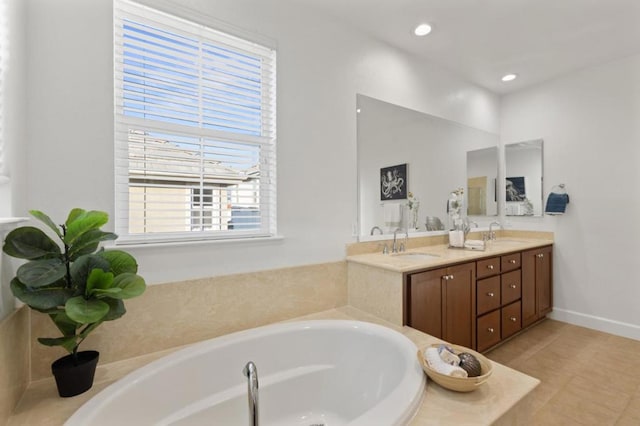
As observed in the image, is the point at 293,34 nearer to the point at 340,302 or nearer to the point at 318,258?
the point at 318,258

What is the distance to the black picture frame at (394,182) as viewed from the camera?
2506mm

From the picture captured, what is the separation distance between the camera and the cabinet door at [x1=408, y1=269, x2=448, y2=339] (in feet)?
6.21

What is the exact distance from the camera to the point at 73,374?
45.7 inches

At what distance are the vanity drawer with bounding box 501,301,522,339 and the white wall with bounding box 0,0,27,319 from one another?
3185 millimetres

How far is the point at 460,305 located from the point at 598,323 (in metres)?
1.98

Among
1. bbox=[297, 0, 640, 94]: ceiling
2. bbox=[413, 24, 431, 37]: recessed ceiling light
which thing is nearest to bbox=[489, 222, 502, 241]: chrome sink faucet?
bbox=[297, 0, 640, 94]: ceiling

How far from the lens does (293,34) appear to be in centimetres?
199

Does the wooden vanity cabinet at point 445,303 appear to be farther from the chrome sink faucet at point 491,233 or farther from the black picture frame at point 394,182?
the chrome sink faucet at point 491,233

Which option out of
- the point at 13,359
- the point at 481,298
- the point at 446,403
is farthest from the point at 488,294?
the point at 13,359

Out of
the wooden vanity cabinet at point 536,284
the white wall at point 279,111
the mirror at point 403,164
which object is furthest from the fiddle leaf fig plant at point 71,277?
the wooden vanity cabinet at point 536,284

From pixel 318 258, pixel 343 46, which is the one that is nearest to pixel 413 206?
pixel 318 258

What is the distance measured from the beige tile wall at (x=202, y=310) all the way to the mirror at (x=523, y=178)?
Answer: 2703 mm

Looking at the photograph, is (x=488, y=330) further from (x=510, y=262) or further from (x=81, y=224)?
(x=81, y=224)

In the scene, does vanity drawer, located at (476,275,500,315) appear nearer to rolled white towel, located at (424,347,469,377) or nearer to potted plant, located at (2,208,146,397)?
rolled white towel, located at (424,347,469,377)
